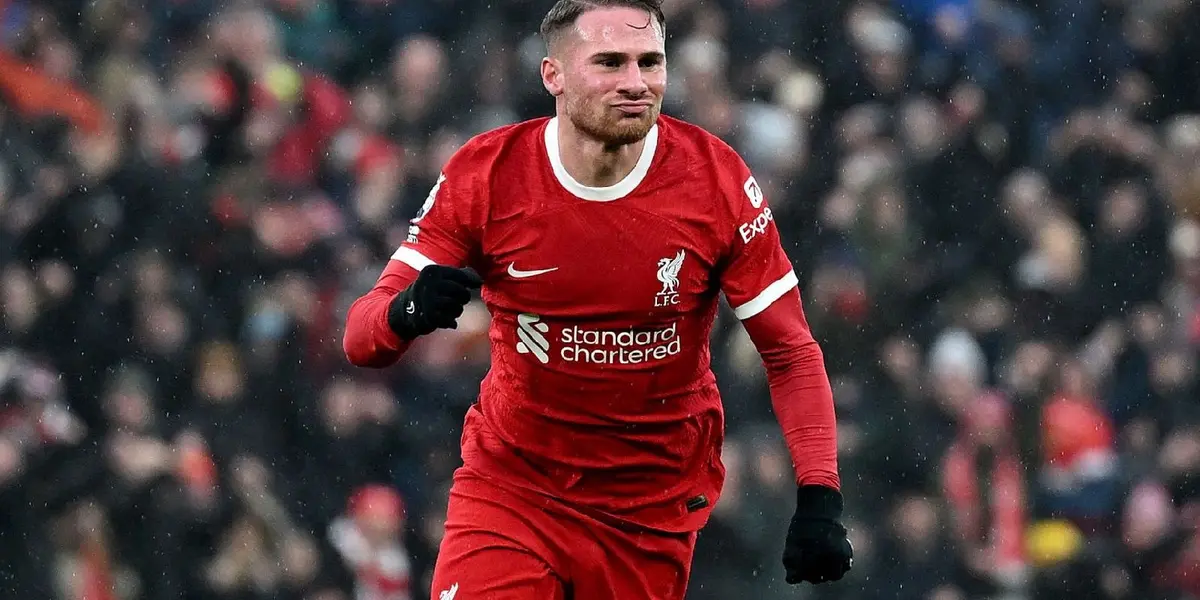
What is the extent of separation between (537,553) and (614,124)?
104 centimetres

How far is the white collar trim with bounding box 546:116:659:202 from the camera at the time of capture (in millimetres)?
4434

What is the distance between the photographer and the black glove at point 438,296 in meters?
3.86

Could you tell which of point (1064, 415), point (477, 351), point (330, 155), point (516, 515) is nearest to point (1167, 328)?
point (1064, 415)

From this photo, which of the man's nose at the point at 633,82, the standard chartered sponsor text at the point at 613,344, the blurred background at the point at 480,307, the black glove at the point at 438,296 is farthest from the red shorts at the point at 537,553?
the blurred background at the point at 480,307

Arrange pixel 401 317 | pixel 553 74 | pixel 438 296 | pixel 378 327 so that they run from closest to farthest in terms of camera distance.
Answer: pixel 438 296 < pixel 401 317 < pixel 378 327 < pixel 553 74

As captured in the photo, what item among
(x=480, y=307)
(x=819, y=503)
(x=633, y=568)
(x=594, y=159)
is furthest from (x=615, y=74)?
→ (x=480, y=307)

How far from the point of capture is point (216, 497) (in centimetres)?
768

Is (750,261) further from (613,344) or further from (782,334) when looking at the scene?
(613,344)

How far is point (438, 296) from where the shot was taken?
3.87 m

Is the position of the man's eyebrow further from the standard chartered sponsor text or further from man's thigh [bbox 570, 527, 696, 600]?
man's thigh [bbox 570, 527, 696, 600]

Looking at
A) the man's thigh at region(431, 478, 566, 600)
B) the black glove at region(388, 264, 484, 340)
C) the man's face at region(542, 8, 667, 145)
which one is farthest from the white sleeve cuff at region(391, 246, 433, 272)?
the man's thigh at region(431, 478, 566, 600)

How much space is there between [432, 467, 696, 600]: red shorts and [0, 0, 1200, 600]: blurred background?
319 cm

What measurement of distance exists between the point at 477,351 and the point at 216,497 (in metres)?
1.24

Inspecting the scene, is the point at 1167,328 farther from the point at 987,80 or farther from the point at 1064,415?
the point at 987,80
